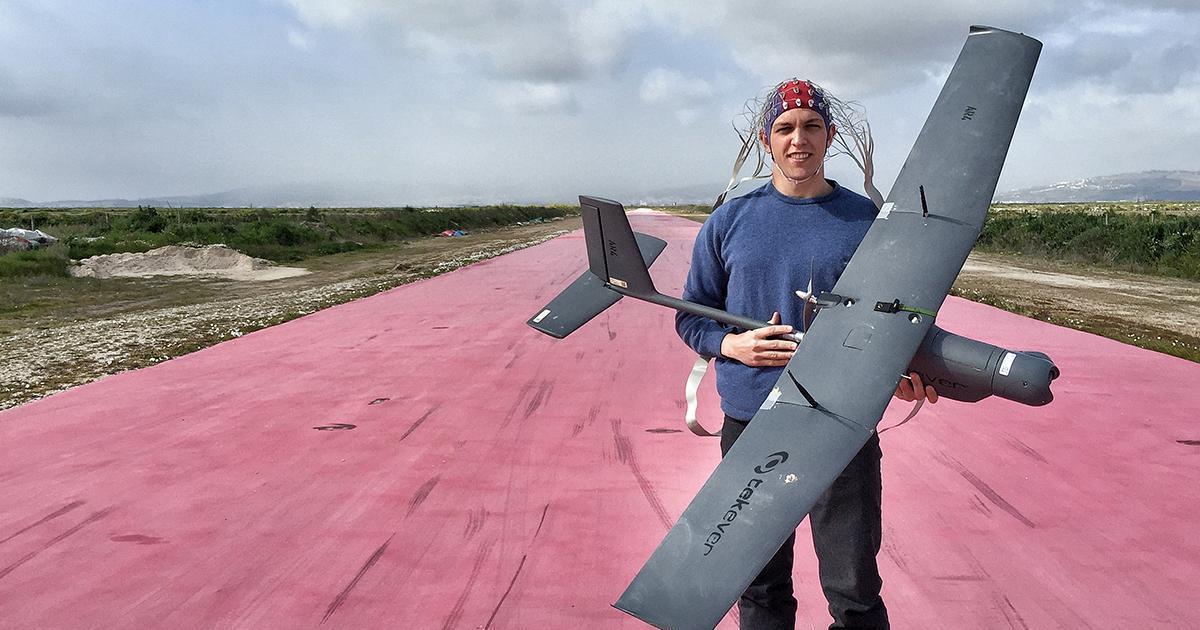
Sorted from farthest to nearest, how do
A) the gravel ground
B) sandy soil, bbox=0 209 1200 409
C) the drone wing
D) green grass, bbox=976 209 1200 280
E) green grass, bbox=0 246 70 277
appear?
green grass, bbox=976 209 1200 280 < green grass, bbox=0 246 70 277 < sandy soil, bbox=0 209 1200 409 < the gravel ground < the drone wing

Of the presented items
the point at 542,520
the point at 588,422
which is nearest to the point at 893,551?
the point at 542,520

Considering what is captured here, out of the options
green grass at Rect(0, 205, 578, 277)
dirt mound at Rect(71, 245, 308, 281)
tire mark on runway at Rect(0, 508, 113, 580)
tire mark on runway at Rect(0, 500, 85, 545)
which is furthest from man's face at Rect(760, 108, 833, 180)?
green grass at Rect(0, 205, 578, 277)

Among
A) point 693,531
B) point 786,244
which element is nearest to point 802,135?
point 786,244

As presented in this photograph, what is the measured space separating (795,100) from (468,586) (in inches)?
103

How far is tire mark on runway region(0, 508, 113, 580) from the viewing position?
11.2ft

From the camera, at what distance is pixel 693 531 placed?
5.20 feet

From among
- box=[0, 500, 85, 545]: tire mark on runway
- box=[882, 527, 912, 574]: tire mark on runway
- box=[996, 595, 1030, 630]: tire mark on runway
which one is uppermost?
box=[996, 595, 1030, 630]: tire mark on runway

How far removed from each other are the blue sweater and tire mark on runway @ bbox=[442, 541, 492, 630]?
1655 mm

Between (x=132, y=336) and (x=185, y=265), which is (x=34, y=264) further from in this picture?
(x=132, y=336)

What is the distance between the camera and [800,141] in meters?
2.06

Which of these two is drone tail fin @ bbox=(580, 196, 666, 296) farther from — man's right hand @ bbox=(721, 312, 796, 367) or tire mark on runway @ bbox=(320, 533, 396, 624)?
tire mark on runway @ bbox=(320, 533, 396, 624)

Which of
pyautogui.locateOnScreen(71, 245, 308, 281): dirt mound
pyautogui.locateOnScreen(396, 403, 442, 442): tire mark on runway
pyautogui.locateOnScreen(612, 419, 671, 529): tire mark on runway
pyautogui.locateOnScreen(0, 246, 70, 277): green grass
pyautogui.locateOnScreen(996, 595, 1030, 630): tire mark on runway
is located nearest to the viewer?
pyautogui.locateOnScreen(996, 595, 1030, 630): tire mark on runway

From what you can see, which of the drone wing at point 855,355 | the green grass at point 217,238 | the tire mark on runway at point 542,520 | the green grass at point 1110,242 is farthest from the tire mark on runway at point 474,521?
the green grass at point 1110,242

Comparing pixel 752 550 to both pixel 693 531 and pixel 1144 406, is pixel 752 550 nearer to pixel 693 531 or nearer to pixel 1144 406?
pixel 693 531
